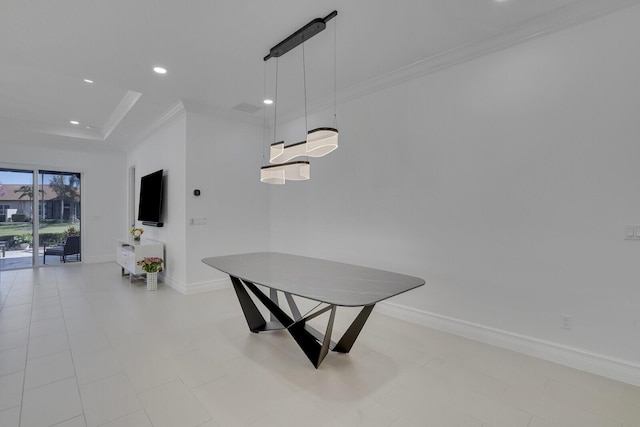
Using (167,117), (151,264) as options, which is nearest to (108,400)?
(151,264)

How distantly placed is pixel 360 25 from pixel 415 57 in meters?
0.85

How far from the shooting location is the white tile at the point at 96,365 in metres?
2.25

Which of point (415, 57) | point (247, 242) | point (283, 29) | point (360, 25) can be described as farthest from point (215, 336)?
point (415, 57)

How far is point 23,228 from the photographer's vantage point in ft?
21.2

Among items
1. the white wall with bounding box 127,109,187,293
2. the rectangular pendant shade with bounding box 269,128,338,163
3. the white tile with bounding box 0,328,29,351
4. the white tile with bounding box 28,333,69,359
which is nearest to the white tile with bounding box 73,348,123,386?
the white tile with bounding box 28,333,69,359

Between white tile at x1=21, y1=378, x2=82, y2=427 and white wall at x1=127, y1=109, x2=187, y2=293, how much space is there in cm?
235

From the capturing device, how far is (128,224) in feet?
24.0

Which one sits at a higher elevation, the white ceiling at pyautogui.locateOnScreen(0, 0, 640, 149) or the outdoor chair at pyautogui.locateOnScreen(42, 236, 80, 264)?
the white ceiling at pyautogui.locateOnScreen(0, 0, 640, 149)

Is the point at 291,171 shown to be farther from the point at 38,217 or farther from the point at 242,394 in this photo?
the point at 38,217

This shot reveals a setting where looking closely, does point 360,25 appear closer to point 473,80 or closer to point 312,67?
point 312,67

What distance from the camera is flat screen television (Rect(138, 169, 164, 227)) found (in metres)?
5.08

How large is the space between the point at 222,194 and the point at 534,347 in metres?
4.37

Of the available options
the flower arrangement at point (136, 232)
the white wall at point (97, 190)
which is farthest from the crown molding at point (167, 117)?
the white wall at point (97, 190)

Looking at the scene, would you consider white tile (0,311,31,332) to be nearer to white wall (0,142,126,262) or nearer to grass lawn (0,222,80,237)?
grass lawn (0,222,80,237)
